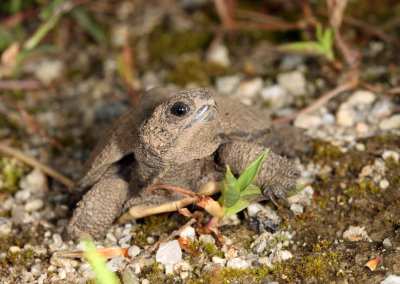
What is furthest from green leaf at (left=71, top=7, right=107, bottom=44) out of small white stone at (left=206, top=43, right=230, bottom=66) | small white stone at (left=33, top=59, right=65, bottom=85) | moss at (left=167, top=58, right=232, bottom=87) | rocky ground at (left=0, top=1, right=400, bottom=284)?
small white stone at (left=206, top=43, right=230, bottom=66)

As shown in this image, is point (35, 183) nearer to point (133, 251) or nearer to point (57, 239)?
point (57, 239)

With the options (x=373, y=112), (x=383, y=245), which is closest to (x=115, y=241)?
(x=383, y=245)

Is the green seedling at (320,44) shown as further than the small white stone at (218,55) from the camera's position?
No

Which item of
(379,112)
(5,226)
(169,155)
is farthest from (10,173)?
(379,112)

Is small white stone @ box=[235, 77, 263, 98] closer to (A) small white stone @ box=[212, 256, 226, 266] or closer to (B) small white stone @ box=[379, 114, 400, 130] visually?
(B) small white stone @ box=[379, 114, 400, 130]

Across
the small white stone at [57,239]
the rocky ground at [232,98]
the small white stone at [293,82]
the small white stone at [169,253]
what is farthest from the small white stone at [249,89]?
the small white stone at [57,239]

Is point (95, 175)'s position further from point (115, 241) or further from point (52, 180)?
point (52, 180)

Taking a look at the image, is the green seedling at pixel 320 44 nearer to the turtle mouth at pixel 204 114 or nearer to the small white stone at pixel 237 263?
the turtle mouth at pixel 204 114
